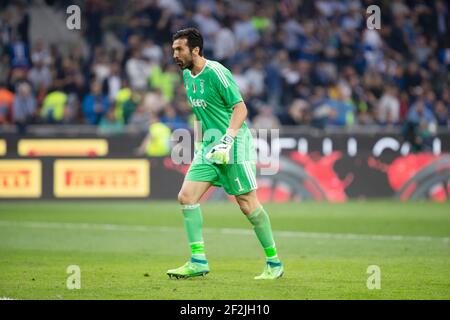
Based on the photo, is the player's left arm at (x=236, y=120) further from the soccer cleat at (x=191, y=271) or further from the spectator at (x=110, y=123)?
the spectator at (x=110, y=123)

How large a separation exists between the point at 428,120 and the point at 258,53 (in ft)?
14.4

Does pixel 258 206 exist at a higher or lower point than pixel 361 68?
lower

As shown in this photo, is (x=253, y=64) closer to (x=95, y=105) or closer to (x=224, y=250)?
(x=95, y=105)

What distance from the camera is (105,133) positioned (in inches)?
862

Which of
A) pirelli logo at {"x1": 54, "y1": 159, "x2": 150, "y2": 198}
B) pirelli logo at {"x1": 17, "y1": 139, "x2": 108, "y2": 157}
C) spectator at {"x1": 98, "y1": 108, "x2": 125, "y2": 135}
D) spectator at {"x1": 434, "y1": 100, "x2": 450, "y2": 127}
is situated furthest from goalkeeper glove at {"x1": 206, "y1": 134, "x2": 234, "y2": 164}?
A: spectator at {"x1": 434, "y1": 100, "x2": 450, "y2": 127}

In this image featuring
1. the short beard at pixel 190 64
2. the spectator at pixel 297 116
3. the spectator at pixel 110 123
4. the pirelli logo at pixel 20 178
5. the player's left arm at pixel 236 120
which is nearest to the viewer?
the player's left arm at pixel 236 120

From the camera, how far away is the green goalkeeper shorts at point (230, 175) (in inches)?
387

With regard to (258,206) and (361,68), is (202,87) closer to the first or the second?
(258,206)

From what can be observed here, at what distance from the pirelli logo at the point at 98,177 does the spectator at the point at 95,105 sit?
231 cm

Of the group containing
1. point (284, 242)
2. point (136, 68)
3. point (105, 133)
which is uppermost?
point (136, 68)

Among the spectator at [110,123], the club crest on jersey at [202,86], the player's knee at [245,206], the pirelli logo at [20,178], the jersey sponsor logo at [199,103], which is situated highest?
the club crest on jersey at [202,86]

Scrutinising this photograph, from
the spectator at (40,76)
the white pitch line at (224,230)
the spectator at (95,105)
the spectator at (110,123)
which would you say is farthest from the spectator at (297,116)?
the white pitch line at (224,230)
